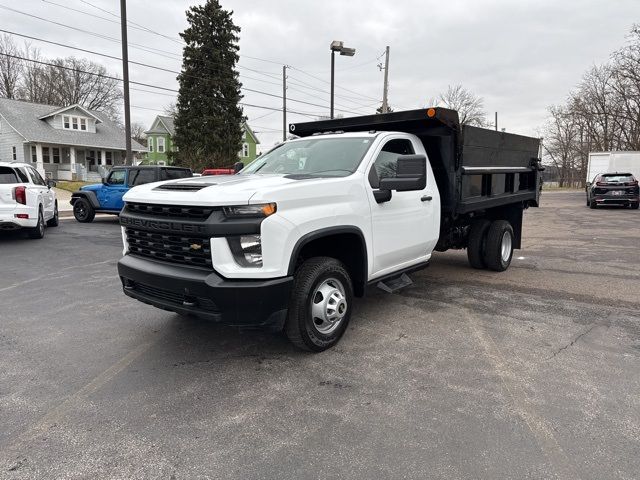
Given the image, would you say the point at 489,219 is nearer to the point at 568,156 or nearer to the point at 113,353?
the point at 113,353

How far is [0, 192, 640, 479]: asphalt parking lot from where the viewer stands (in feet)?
8.63

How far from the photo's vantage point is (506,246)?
7734mm

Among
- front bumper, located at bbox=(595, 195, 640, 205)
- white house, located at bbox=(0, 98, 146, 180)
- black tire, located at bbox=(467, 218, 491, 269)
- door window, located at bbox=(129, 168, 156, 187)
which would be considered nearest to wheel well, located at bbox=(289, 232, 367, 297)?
black tire, located at bbox=(467, 218, 491, 269)

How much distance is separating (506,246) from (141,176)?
35.1 ft

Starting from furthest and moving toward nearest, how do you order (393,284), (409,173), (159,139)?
(159,139), (393,284), (409,173)

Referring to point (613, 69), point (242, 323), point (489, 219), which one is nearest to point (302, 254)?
point (242, 323)

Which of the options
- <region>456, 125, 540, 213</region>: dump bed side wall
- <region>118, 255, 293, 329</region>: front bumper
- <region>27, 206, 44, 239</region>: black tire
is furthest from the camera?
Answer: <region>27, 206, 44, 239</region>: black tire

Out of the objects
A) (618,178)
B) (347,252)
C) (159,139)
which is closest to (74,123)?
(159,139)

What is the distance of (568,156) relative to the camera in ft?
212

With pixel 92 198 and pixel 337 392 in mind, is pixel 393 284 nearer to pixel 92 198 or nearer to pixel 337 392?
pixel 337 392

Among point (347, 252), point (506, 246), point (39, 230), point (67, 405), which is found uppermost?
point (347, 252)

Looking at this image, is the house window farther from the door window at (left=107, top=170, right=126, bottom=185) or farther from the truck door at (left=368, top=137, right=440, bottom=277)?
the truck door at (left=368, top=137, right=440, bottom=277)

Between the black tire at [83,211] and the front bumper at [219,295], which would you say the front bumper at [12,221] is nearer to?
the black tire at [83,211]

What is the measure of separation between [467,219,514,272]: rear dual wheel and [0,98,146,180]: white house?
32.4m
